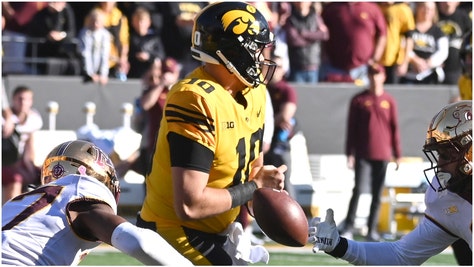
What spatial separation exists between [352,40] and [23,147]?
3.83 meters

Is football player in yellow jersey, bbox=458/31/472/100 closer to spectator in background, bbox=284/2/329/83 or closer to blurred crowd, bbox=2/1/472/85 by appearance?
blurred crowd, bbox=2/1/472/85

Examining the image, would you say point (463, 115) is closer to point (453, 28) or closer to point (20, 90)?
point (20, 90)

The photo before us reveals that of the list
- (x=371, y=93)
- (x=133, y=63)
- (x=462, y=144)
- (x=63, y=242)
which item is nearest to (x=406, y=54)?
(x=371, y=93)

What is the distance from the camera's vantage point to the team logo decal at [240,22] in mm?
4707

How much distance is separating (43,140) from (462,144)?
678cm

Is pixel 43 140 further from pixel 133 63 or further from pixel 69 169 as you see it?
pixel 69 169

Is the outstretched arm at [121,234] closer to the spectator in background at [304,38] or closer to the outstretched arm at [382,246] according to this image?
the outstretched arm at [382,246]

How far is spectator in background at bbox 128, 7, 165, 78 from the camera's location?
39.6 ft

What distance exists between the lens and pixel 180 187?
4449 mm

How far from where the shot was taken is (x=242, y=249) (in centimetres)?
460

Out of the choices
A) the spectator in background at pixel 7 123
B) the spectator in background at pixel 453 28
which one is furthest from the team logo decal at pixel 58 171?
the spectator in background at pixel 453 28

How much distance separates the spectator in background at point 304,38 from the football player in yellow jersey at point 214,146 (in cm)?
727

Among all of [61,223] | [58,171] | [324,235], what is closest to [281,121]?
[324,235]

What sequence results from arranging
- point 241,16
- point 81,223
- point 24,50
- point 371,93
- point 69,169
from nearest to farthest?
1. point 81,223
2. point 69,169
3. point 241,16
4. point 371,93
5. point 24,50
